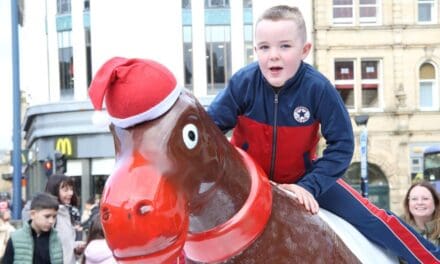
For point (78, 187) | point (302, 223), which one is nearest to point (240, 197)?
point (302, 223)

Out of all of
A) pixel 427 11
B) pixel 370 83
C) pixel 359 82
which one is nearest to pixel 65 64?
pixel 359 82

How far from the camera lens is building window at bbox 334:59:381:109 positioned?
32.8 m

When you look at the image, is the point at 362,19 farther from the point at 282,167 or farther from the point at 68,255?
the point at 282,167

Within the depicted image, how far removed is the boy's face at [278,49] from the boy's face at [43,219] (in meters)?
3.80

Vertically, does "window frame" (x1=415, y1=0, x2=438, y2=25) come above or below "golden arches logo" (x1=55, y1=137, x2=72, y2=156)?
above

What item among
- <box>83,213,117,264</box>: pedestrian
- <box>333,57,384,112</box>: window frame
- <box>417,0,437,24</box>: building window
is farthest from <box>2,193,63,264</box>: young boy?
<box>417,0,437,24</box>: building window

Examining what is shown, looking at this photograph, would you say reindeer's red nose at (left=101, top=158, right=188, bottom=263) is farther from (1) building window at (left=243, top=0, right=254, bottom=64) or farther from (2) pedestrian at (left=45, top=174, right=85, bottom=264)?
(1) building window at (left=243, top=0, right=254, bottom=64)

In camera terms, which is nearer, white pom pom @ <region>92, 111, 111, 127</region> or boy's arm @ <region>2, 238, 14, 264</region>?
white pom pom @ <region>92, 111, 111, 127</region>

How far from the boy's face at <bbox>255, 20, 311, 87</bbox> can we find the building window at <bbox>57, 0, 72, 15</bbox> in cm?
3145

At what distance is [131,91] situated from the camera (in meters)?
2.26

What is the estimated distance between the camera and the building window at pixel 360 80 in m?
32.8

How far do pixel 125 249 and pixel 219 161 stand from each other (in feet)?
1.63

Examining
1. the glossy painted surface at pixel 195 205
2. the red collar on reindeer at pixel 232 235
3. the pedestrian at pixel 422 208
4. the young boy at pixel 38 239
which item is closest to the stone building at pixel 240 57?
the young boy at pixel 38 239

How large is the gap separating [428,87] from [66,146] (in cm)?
1623
